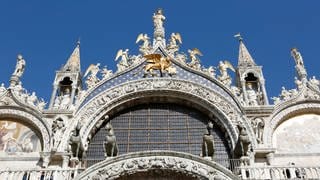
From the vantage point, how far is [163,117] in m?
13.8

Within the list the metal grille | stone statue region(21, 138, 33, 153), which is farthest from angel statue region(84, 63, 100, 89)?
stone statue region(21, 138, 33, 153)

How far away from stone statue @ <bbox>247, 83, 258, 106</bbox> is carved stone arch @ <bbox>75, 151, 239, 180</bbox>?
3.61 meters

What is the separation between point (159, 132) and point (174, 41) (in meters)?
3.83

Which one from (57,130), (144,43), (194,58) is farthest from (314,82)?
(57,130)

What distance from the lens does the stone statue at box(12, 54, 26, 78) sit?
14.3 m

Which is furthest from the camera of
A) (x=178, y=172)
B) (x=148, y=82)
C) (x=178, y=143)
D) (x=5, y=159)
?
(x=148, y=82)

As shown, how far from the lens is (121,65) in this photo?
1480 centimetres

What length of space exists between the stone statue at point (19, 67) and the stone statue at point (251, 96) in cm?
713

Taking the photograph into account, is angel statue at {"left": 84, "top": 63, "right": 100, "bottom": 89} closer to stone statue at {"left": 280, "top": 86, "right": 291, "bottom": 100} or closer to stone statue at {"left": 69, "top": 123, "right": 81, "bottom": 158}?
stone statue at {"left": 69, "top": 123, "right": 81, "bottom": 158}

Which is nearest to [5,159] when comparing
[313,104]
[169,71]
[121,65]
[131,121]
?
[131,121]

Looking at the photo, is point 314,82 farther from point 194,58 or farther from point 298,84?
point 194,58

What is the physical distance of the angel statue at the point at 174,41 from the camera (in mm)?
15500

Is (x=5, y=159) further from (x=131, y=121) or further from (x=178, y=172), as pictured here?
(x=178, y=172)

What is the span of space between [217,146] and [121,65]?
417cm
